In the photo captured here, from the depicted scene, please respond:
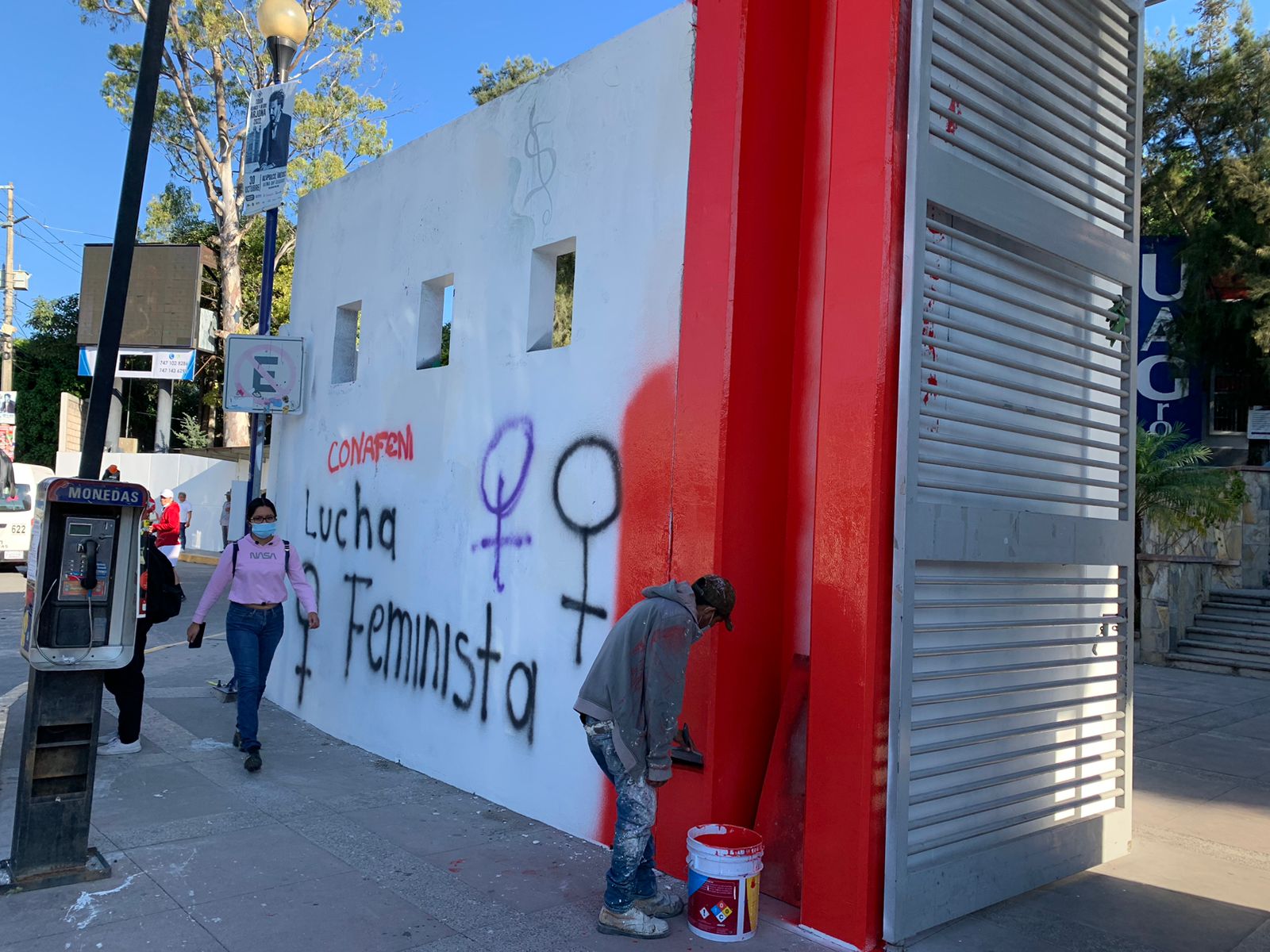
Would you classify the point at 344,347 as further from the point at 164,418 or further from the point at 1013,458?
the point at 164,418

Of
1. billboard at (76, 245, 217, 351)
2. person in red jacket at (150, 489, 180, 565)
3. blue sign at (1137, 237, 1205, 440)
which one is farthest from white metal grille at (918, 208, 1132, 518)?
billboard at (76, 245, 217, 351)

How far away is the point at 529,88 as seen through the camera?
6.58 metres

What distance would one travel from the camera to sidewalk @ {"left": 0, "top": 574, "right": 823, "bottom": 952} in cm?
412

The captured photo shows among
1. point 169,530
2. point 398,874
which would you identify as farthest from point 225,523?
point 398,874

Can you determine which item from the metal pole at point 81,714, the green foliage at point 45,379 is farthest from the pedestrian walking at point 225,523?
the metal pole at point 81,714

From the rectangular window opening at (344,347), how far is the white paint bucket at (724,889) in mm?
5452

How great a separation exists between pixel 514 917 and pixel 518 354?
3317 mm

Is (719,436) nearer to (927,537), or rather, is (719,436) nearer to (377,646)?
(927,537)

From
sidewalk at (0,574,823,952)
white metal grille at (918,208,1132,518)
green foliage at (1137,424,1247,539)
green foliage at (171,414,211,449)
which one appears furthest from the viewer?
green foliage at (171,414,211,449)

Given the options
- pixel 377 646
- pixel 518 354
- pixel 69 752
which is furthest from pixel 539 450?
pixel 69 752

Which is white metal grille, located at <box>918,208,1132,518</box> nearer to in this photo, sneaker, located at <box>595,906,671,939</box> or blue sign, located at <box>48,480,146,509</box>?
sneaker, located at <box>595,906,671,939</box>

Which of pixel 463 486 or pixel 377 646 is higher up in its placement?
pixel 463 486

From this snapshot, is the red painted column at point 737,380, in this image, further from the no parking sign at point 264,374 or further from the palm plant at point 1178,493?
the palm plant at point 1178,493

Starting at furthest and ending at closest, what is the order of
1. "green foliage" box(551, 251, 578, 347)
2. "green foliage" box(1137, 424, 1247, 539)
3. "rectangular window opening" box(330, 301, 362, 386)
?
"green foliage" box(1137, 424, 1247, 539)
"green foliage" box(551, 251, 578, 347)
"rectangular window opening" box(330, 301, 362, 386)
